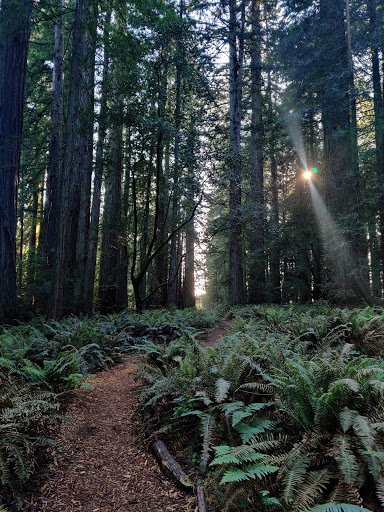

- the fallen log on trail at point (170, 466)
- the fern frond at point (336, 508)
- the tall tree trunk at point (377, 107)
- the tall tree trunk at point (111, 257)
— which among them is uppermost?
the tall tree trunk at point (377, 107)

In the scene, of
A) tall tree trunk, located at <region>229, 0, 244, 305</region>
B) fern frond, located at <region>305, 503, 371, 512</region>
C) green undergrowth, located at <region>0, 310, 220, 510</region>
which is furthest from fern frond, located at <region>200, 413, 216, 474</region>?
tall tree trunk, located at <region>229, 0, 244, 305</region>

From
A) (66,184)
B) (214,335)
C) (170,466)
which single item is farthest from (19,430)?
(214,335)

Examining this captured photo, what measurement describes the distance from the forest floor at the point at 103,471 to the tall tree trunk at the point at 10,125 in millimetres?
4810

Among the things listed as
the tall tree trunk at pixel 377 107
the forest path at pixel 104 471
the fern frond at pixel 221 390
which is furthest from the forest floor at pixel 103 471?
the tall tree trunk at pixel 377 107

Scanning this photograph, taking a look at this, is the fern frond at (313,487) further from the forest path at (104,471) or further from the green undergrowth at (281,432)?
the forest path at (104,471)

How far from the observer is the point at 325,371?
244 centimetres

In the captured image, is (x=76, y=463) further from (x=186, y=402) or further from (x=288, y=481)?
(x=288, y=481)

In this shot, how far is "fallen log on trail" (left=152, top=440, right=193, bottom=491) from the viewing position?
212 cm

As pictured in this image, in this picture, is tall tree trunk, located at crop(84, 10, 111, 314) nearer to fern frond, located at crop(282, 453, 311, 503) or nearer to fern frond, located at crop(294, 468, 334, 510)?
fern frond, located at crop(282, 453, 311, 503)

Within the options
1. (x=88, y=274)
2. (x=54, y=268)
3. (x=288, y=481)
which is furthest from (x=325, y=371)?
(x=88, y=274)

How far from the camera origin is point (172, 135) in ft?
27.8

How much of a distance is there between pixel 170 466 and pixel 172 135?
8.18m

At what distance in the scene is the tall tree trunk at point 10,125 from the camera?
6945mm

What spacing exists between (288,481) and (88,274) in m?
9.82
